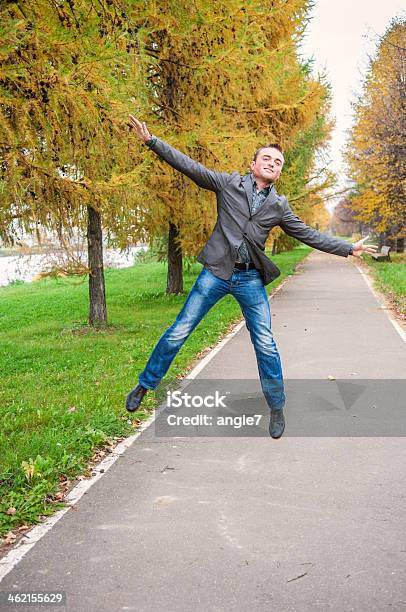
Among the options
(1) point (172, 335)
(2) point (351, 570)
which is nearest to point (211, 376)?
(1) point (172, 335)

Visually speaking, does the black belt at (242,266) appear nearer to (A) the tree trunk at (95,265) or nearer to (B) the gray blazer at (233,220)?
(B) the gray blazer at (233,220)

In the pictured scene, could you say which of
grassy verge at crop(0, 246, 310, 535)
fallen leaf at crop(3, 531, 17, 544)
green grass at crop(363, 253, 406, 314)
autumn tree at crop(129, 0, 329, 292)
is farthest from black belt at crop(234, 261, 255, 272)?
green grass at crop(363, 253, 406, 314)

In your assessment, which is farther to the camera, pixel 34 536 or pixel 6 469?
pixel 6 469

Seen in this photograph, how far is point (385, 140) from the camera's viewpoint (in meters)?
28.0

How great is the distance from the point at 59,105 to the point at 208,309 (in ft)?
8.50

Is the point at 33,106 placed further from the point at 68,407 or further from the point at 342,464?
the point at 342,464

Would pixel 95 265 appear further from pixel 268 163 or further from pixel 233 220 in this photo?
pixel 268 163

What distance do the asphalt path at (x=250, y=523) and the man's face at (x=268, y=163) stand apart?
7.12 ft

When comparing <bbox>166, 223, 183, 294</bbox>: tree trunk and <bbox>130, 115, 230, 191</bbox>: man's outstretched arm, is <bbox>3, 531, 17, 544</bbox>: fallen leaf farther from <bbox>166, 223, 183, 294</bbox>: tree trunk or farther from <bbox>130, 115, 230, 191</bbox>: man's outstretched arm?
<bbox>166, 223, 183, 294</bbox>: tree trunk

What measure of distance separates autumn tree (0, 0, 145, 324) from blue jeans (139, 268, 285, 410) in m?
2.01

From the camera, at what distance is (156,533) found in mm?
3785

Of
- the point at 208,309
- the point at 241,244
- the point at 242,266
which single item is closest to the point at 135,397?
the point at 208,309

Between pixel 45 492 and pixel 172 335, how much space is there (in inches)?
60.5

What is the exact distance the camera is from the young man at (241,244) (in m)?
5.09
